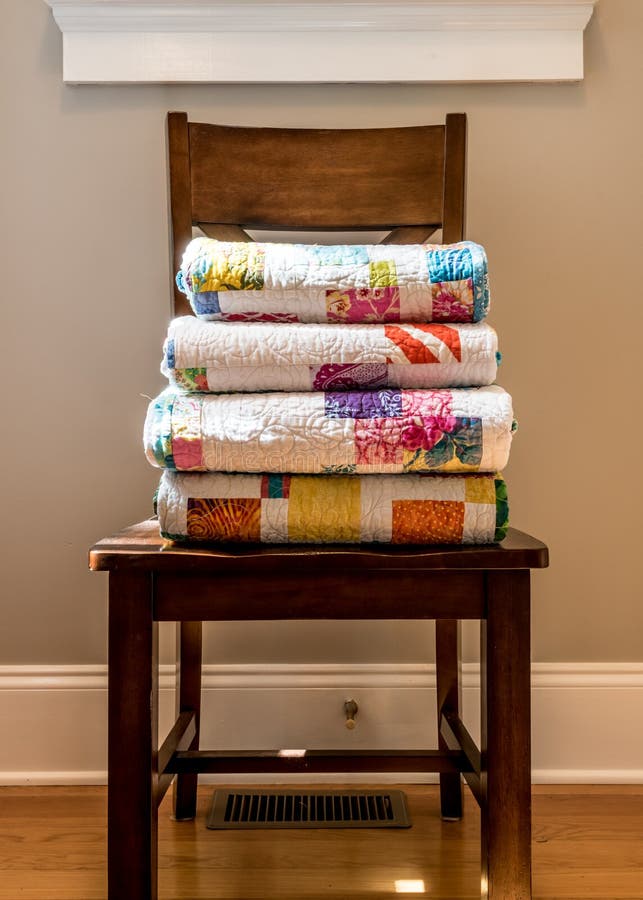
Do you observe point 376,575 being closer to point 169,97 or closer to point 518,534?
point 518,534

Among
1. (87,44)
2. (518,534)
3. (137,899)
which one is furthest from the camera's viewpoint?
(87,44)

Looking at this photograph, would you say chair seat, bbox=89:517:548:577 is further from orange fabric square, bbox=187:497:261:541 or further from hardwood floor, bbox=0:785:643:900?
hardwood floor, bbox=0:785:643:900

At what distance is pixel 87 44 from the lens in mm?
1330

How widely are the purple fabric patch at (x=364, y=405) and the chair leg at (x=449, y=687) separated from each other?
461 mm

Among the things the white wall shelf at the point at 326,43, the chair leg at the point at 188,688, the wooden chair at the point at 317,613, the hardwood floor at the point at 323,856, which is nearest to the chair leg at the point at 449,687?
the hardwood floor at the point at 323,856

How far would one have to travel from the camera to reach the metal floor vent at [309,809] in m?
1.20

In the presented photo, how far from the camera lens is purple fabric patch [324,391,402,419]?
0.87 meters

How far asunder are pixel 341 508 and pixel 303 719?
2.07 ft

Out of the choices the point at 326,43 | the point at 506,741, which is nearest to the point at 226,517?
the point at 506,741

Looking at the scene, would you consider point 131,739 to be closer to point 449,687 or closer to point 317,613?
point 317,613

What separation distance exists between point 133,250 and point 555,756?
1115mm

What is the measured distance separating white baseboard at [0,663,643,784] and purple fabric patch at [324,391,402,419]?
644mm

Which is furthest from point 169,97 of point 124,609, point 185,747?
point 185,747

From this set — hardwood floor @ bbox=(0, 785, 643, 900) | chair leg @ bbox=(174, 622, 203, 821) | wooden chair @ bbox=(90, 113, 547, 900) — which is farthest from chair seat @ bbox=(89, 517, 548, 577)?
hardwood floor @ bbox=(0, 785, 643, 900)
